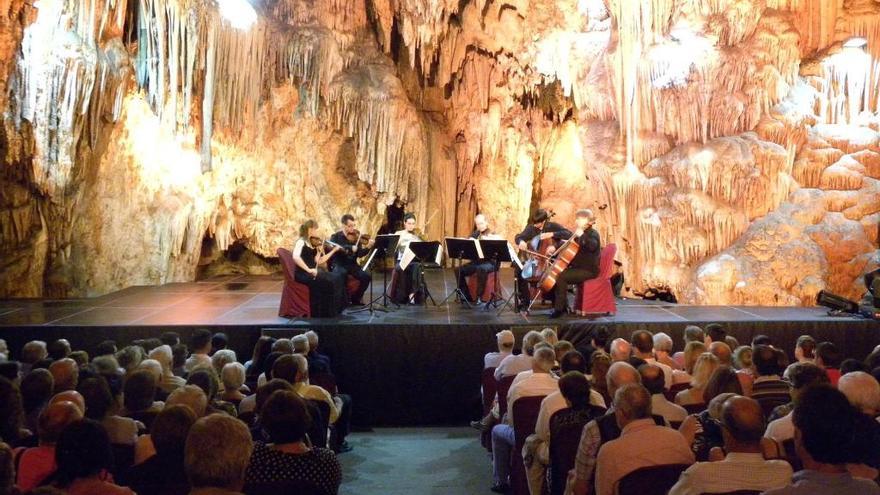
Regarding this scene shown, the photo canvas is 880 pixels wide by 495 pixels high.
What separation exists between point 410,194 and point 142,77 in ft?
17.5

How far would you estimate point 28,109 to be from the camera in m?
8.39

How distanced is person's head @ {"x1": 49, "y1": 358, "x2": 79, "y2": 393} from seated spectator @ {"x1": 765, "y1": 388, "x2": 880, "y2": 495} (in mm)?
3524

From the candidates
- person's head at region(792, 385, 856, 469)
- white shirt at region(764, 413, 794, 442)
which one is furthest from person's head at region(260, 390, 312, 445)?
white shirt at region(764, 413, 794, 442)

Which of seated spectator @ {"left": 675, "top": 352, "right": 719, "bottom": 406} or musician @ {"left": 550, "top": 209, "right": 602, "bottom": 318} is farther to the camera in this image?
musician @ {"left": 550, "top": 209, "right": 602, "bottom": 318}

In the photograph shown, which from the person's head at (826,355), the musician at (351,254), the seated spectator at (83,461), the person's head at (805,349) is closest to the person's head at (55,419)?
the seated spectator at (83,461)

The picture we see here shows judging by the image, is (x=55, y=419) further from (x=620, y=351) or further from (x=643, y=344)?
(x=643, y=344)

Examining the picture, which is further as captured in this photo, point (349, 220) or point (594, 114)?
point (594, 114)

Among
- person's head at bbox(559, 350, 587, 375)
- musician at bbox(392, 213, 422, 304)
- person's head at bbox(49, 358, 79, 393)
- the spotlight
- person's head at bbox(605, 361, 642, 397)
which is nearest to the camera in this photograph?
person's head at bbox(605, 361, 642, 397)

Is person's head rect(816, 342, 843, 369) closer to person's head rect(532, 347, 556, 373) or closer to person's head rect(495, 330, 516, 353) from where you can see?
person's head rect(532, 347, 556, 373)

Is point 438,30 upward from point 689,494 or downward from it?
upward

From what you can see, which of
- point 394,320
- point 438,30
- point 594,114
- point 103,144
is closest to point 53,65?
point 103,144

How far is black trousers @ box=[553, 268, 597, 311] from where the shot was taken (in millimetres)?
7914

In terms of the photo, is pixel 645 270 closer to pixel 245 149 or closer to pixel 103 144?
pixel 245 149

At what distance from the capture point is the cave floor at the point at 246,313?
762cm
